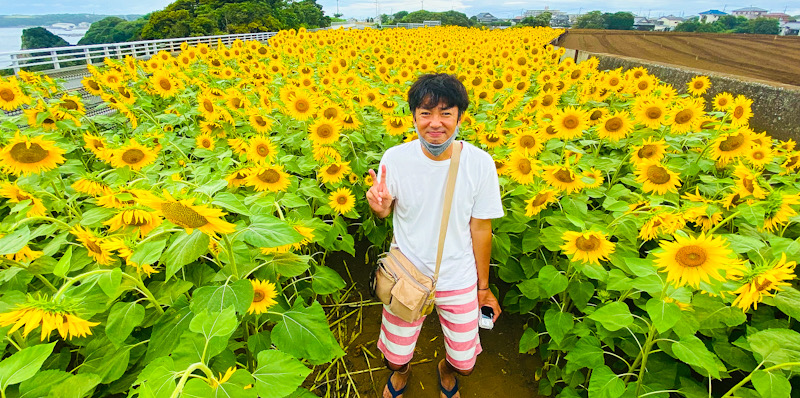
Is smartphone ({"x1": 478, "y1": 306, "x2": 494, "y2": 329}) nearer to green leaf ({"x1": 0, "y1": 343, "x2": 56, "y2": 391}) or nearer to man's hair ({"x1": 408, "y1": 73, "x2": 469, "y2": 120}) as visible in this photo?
man's hair ({"x1": 408, "y1": 73, "x2": 469, "y2": 120})

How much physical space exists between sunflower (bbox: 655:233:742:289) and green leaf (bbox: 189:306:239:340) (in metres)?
1.49

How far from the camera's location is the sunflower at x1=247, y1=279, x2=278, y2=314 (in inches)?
64.9

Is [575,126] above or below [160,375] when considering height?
above

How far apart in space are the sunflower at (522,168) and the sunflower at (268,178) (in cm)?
144

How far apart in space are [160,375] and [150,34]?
130 feet

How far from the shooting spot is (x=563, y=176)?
2334 millimetres

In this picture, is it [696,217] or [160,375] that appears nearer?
[160,375]

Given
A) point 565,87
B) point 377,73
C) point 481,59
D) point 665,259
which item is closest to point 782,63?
point 481,59

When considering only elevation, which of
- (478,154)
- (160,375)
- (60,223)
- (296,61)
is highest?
(296,61)

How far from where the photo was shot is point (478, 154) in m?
2.05

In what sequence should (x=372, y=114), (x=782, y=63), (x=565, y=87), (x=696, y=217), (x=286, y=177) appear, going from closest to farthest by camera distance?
(x=696, y=217) → (x=286, y=177) → (x=372, y=114) → (x=565, y=87) → (x=782, y=63)

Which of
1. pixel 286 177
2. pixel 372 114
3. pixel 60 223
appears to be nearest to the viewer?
pixel 60 223

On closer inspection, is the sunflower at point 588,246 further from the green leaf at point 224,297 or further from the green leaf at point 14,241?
the green leaf at point 14,241

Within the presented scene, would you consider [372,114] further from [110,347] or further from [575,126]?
[110,347]
